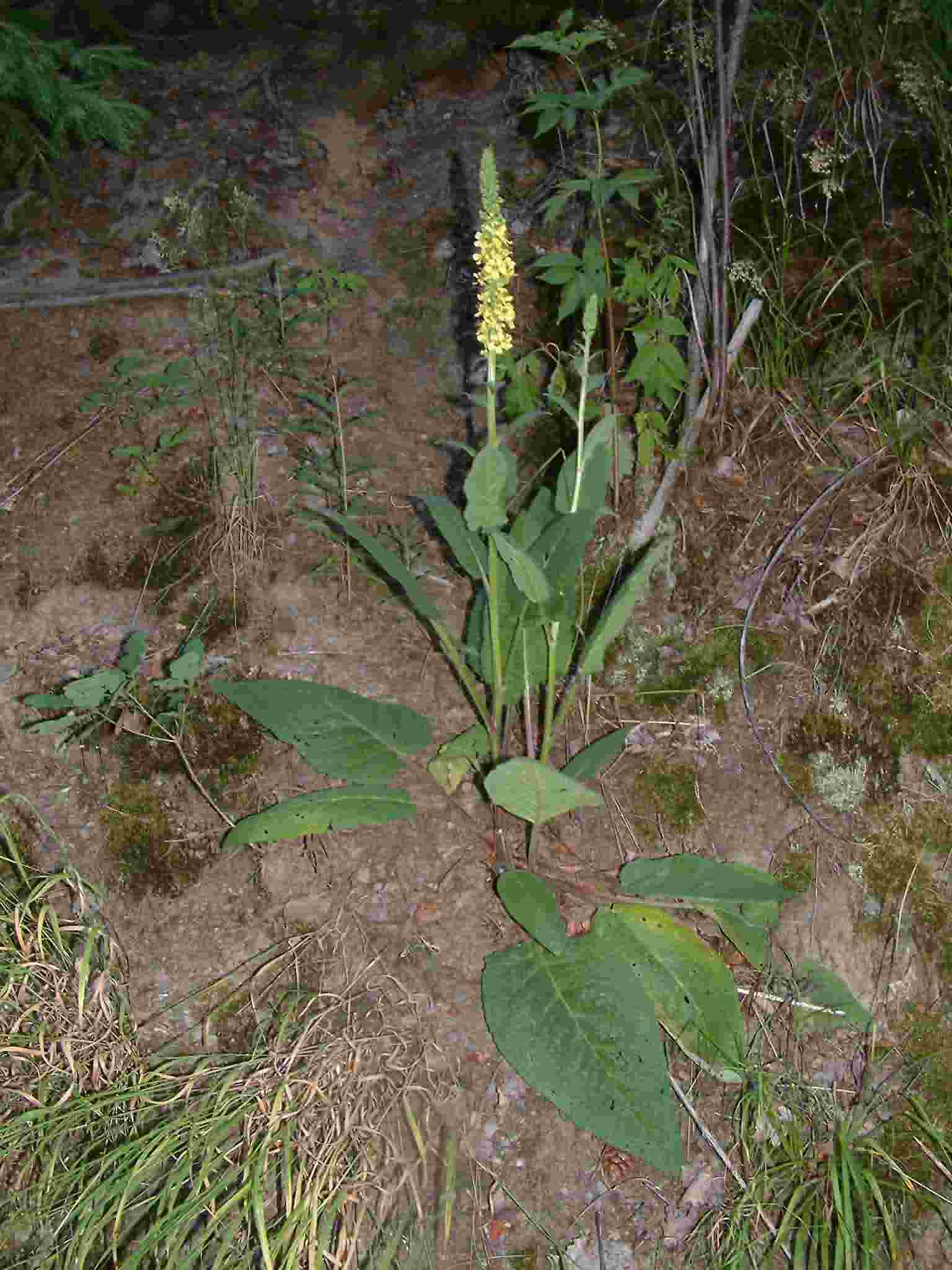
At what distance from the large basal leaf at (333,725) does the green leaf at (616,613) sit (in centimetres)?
42

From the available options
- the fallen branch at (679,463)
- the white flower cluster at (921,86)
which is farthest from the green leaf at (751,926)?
the white flower cluster at (921,86)

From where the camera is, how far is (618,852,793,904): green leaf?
1.94 metres

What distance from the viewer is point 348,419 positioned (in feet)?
9.62

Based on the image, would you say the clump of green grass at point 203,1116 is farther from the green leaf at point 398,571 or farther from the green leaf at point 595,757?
the green leaf at point 398,571

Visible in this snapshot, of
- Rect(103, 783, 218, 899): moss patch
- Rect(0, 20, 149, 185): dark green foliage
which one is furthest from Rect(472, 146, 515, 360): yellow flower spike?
Rect(0, 20, 149, 185): dark green foliage

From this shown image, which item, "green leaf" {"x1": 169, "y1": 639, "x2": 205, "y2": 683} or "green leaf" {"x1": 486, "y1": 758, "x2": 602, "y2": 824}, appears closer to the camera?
"green leaf" {"x1": 486, "y1": 758, "x2": 602, "y2": 824}

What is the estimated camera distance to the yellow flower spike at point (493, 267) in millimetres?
1529

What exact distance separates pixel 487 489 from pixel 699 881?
92 cm

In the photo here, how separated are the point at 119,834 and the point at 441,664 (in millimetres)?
875

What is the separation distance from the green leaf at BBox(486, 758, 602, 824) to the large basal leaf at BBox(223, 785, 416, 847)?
0.27 m

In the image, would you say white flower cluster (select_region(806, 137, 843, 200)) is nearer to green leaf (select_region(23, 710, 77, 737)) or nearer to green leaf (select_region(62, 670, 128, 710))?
green leaf (select_region(62, 670, 128, 710))

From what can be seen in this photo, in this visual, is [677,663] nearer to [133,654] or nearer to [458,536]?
[458,536]

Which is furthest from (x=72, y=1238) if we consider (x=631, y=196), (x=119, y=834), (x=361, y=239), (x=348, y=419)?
(x=361, y=239)

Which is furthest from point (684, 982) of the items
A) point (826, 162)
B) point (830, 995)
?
point (826, 162)
